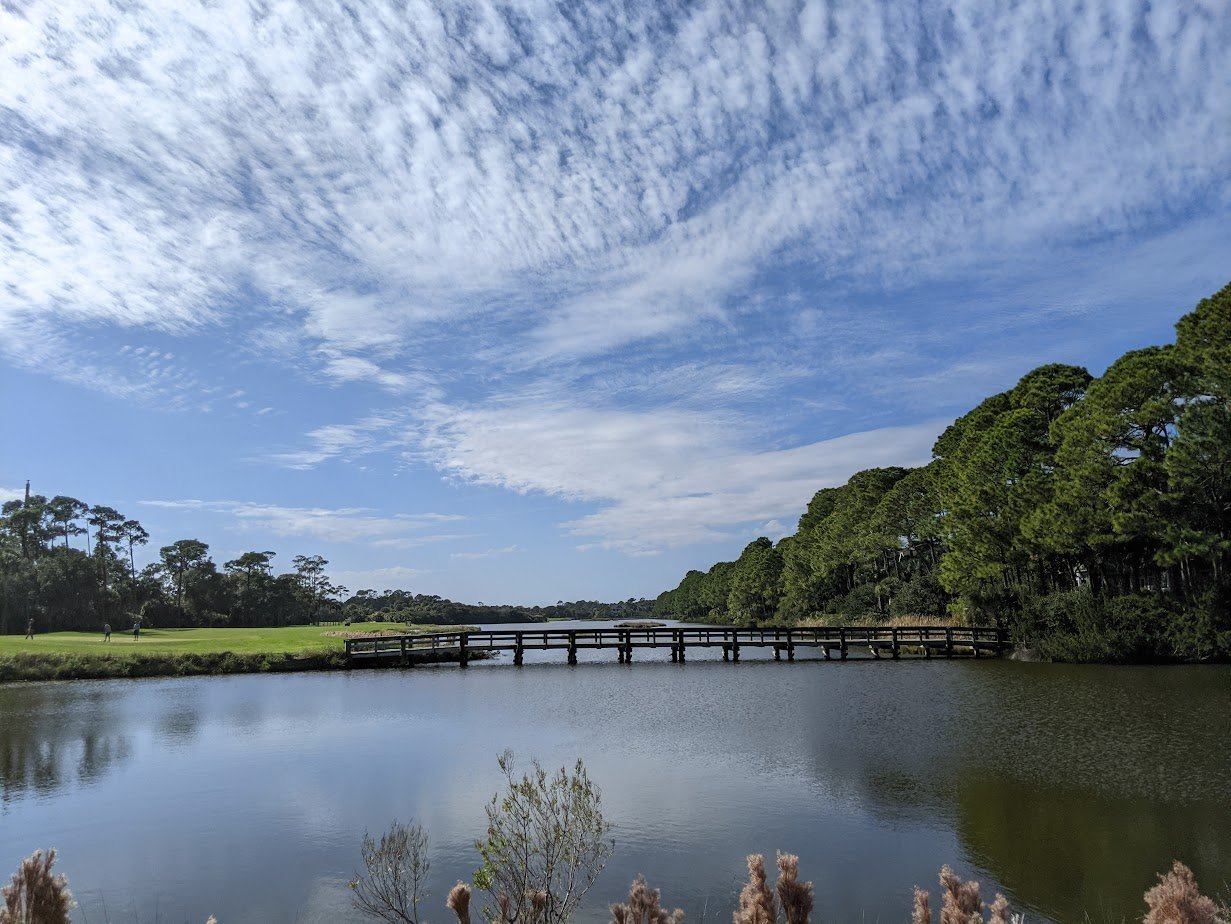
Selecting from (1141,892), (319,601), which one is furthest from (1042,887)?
(319,601)

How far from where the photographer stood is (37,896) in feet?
14.5

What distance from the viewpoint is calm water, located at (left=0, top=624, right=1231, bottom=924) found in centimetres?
950

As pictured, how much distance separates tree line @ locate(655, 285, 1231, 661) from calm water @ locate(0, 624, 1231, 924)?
615 centimetres

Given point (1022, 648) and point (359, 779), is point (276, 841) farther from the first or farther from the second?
point (1022, 648)

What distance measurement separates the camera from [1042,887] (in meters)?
8.96

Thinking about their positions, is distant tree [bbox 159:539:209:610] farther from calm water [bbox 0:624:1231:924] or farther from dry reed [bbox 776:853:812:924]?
dry reed [bbox 776:853:812:924]

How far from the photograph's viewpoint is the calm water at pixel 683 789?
9.50m

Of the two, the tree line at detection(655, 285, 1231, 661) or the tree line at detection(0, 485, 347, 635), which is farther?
the tree line at detection(0, 485, 347, 635)

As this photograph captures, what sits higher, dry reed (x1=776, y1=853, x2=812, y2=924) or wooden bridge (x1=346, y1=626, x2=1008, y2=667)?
dry reed (x1=776, y1=853, x2=812, y2=924)

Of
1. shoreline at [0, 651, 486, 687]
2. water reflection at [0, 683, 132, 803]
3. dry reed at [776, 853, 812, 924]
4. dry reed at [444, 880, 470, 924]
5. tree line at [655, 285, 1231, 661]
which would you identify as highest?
tree line at [655, 285, 1231, 661]

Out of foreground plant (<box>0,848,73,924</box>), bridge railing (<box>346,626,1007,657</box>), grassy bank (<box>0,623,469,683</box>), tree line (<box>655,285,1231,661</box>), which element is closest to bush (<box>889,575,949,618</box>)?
tree line (<box>655,285,1231,661</box>)

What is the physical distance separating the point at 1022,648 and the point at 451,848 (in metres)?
38.4

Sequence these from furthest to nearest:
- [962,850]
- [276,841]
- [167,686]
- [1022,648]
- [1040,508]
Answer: [1022,648], [1040,508], [167,686], [276,841], [962,850]

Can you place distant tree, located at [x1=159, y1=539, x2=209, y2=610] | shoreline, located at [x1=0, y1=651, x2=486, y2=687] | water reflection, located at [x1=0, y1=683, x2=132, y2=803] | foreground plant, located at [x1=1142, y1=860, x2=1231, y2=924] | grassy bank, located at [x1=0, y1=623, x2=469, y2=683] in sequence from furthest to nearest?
distant tree, located at [x1=159, y1=539, x2=209, y2=610]
grassy bank, located at [x1=0, y1=623, x2=469, y2=683]
shoreline, located at [x1=0, y1=651, x2=486, y2=687]
water reflection, located at [x1=0, y1=683, x2=132, y2=803]
foreground plant, located at [x1=1142, y1=860, x2=1231, y2=924]
